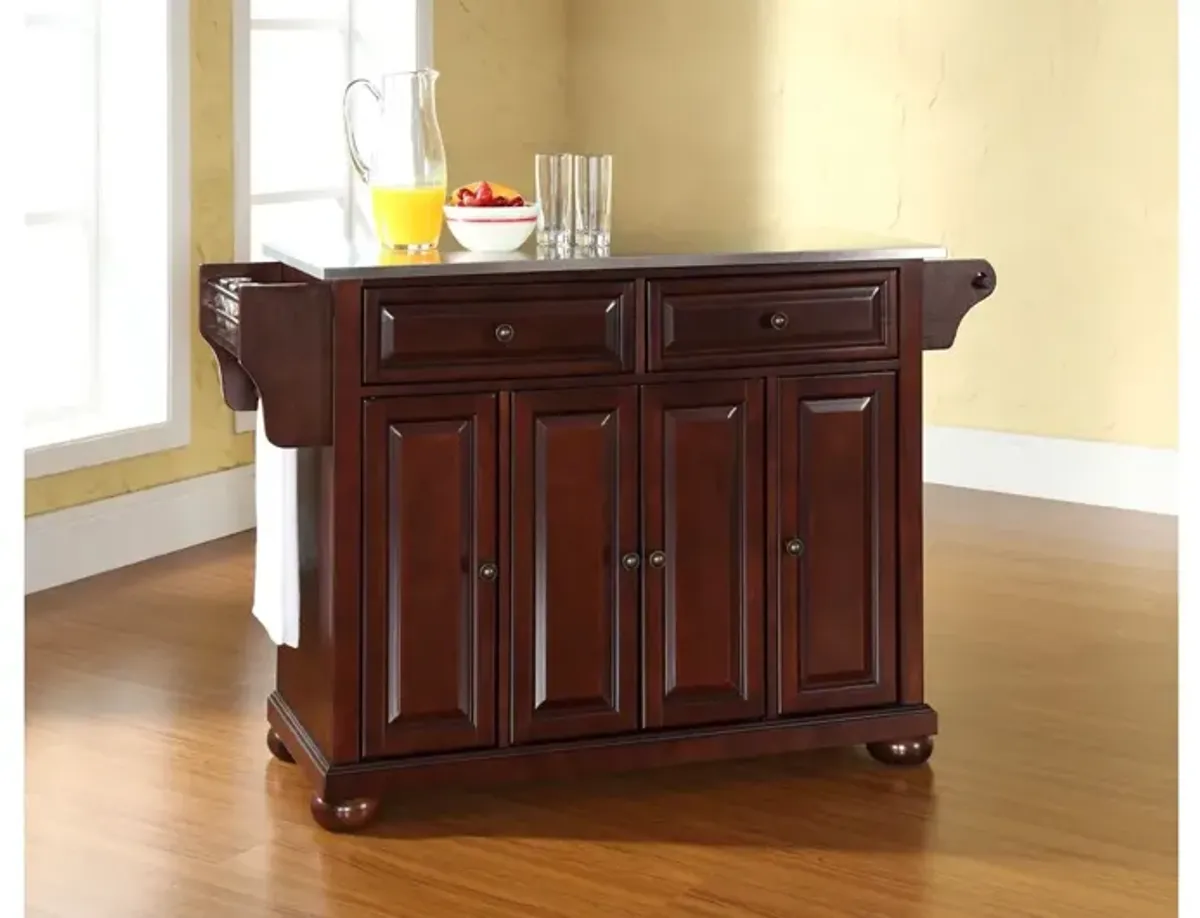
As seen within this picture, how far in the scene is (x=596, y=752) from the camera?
8.74 ft

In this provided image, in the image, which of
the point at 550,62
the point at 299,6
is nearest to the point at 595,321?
the point at 299,6

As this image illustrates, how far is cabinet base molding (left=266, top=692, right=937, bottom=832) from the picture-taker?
8.38 feet

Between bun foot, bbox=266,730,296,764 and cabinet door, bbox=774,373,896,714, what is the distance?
790mm

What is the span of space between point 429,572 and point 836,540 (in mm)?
639

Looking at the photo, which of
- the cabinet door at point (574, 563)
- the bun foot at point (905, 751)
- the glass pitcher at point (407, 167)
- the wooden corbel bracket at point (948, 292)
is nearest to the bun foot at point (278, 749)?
the cabinet door at point (574, 563)

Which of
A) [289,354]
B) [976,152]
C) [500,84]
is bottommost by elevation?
[289,354]

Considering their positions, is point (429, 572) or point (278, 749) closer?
point (429, 572)

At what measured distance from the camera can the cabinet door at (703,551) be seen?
105 inches

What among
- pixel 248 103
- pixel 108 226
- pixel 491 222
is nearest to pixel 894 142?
pixel 248 103

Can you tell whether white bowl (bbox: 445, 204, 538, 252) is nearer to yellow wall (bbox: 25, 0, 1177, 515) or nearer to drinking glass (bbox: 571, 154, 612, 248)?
drinking glass (bbox: 571, 154, 612, 248)

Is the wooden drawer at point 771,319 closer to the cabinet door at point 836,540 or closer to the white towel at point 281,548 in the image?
the cabinet door at point 836,540

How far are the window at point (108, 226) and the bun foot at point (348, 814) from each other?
187cm

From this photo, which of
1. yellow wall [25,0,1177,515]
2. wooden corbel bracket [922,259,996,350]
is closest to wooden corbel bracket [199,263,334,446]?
wooden corbel bracket [922,259,996,350]

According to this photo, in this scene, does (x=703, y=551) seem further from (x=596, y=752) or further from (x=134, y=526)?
(x=134, y=526)
